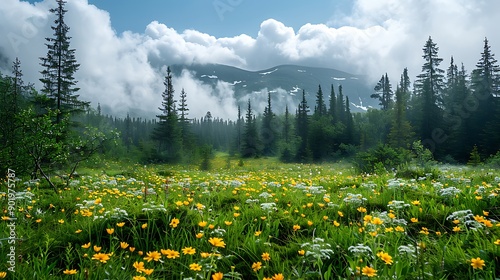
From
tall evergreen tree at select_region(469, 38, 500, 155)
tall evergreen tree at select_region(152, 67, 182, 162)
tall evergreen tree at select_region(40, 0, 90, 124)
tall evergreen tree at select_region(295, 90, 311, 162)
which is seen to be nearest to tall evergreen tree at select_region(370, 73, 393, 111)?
tall evergreen tree at select_region(295, 90, 311, 162)

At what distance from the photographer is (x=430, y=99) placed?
137 feet

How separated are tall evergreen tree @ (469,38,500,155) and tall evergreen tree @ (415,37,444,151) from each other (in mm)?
4474

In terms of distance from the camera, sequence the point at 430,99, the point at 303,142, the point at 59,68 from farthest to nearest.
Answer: the point at 303,142, the point at 430,99, the point at 59,68

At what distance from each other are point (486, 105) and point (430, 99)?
661 cm

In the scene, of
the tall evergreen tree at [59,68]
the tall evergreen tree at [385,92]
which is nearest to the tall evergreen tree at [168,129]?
the tall evergreen tree at [59,68]

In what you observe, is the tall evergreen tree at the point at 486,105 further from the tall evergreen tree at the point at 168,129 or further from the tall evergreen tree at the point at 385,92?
the tall evergreen tree at the point at 168,129

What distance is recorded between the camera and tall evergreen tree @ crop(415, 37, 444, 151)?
4119cm

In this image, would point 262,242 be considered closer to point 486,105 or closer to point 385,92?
point 486,105

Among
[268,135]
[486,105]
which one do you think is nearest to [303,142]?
[268,135]

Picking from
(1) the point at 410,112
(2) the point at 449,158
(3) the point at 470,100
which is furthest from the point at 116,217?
(1) the point at 410,112

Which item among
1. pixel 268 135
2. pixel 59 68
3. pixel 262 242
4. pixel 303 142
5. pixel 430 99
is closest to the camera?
pixel 262 242

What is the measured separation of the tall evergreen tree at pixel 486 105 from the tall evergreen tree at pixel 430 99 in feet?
14.7

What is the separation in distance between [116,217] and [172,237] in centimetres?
75

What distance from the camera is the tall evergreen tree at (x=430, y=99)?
135 feet
